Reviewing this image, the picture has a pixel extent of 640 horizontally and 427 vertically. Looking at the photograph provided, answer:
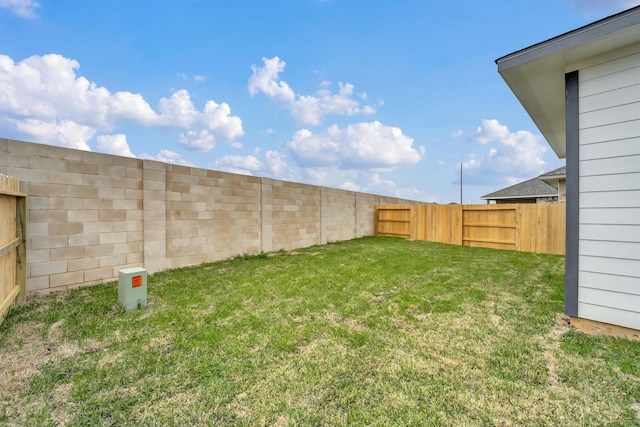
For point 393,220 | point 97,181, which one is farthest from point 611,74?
point 393,220

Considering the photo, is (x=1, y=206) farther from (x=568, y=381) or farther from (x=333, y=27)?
(x=333, y=27)

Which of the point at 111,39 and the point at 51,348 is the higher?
the point at 111,39

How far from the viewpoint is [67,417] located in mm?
1598

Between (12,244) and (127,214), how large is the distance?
1719 mm

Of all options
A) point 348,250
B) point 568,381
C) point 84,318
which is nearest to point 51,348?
point 84,318

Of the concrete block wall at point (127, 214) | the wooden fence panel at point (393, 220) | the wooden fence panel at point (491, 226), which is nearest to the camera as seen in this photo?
the concrete block wall at point (127, 214)

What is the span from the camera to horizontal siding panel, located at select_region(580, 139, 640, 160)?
104 inches

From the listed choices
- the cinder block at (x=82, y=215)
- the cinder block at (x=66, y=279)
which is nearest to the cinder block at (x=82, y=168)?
the cinder block at (x=82, y=215)

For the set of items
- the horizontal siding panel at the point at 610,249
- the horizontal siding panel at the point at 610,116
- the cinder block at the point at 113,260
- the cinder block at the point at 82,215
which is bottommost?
the cinder block at the point at 113,260

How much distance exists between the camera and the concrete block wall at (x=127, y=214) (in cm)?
391

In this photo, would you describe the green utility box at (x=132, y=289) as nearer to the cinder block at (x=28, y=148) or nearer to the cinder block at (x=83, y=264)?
the cinder block at (x=83, y=264)

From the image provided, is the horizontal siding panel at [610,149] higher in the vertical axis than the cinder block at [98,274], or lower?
higher

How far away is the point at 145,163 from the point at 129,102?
100 inches

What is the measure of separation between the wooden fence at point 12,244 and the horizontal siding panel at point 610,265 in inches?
231
